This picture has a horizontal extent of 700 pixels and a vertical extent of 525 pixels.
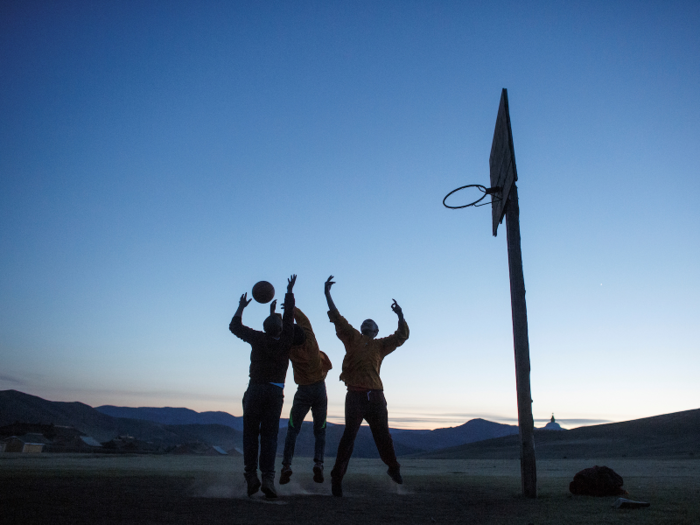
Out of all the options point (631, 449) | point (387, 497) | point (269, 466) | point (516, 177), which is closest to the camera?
point (269, 466)

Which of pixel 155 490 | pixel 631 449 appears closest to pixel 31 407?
pixel 631 449

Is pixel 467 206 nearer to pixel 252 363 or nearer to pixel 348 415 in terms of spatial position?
pixel 348 415

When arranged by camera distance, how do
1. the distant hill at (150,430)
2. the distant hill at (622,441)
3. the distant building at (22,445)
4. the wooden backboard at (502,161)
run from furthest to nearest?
the distant hill at (150,430), the distant building at (22,445), the distant hill at (622,441), the wooden backboard at (502,161)

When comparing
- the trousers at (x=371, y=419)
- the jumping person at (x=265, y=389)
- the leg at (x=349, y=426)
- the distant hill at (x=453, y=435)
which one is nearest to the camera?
the jumping person at (x=265, y=389)

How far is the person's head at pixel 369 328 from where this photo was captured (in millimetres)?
5672

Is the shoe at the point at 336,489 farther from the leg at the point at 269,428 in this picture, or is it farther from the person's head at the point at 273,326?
the person's head at the point at 273,326

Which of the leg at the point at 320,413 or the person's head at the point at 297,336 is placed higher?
the person's head at the point at 297,336

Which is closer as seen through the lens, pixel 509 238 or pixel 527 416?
pixel 527 416

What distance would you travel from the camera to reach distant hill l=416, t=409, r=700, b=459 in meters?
26.7

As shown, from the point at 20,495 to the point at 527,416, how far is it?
15.5 feet

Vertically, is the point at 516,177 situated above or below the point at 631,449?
above

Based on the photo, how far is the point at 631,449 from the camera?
27.9 meters

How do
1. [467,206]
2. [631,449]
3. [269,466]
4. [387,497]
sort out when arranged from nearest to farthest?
[269,466]
[387,497]
[467,206]
[631,449]

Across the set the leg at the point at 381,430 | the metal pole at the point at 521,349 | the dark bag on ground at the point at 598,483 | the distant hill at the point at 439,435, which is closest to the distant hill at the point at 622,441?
the distant hill at the point at 439,435
